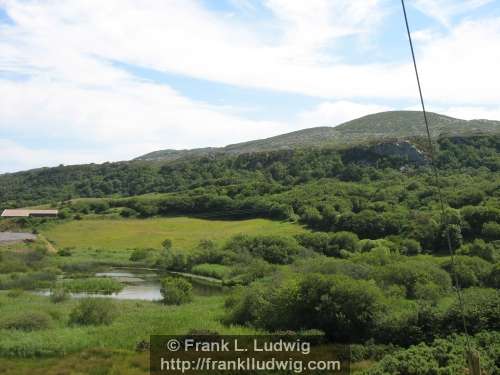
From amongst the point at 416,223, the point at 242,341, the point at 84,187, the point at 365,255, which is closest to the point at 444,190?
the point at 416,223

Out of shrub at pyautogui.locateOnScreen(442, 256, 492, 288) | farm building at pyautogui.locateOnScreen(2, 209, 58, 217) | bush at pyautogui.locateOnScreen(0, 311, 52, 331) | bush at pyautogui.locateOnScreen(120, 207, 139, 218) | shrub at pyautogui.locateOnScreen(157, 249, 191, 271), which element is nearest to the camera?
bush at pyautogui.locateOnScreen(0, 311, 52, 331)

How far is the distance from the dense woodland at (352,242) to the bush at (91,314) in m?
7.64

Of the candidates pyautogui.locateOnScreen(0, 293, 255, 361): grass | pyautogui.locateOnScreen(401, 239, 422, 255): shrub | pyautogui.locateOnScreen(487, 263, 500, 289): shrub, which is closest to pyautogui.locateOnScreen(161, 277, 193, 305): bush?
pyautogui.locateOnScreen(0, 293, 255, 361): grass

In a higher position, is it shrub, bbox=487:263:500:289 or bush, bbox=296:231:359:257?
bush, bbox=296:231:359:257

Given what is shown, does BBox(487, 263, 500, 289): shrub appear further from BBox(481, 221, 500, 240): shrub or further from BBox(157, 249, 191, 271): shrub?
BBox(157, 249, 191, 271): shrub

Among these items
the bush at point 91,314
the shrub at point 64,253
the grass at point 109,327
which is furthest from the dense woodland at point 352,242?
the shrub at point 64,253

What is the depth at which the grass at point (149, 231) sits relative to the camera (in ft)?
260

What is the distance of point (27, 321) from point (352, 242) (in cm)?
3820

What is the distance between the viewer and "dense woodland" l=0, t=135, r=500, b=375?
26.9m

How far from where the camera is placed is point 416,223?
6109 cm

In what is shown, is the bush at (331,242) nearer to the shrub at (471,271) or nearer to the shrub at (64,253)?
the shrub at (471,271)

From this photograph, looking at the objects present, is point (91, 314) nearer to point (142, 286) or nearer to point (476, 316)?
point (142, 286)

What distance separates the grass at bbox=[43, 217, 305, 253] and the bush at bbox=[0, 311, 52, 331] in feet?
139

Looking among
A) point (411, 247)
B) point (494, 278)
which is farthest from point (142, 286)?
point (494, 278)
